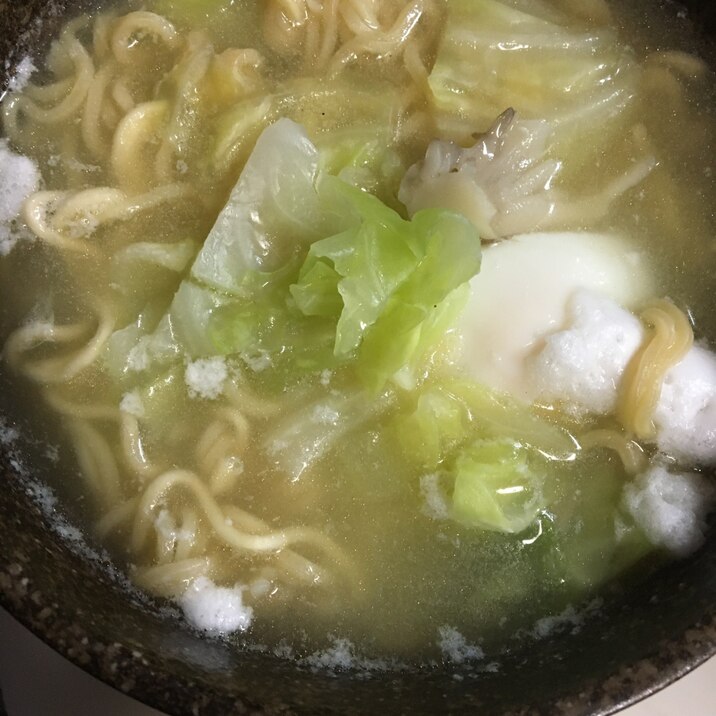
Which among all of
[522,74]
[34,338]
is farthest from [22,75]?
[522,74]

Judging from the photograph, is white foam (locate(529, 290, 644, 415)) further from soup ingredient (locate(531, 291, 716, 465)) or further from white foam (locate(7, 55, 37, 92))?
white foam (locate(7, 55, 37, 92))

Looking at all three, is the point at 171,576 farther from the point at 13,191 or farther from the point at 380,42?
the point at 380,42

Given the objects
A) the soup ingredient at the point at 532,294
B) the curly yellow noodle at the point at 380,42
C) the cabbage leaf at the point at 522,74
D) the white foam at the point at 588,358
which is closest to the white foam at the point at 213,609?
the soup ingredient at the point at 532,294

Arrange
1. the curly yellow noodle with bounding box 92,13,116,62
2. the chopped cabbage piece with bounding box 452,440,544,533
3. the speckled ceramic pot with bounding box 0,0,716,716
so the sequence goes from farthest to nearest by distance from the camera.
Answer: the curly yellow noodle with bounding box 92,13,116,62 < the chopped cabbage piece with bounding box 452,440,544,533 < the speckled ceramic pot with bounding box 0,0,716,716

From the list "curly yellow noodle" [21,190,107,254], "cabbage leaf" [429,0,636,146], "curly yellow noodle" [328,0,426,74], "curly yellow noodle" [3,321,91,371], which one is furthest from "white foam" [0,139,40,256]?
"cabbage leaf" [429,0,636,146]

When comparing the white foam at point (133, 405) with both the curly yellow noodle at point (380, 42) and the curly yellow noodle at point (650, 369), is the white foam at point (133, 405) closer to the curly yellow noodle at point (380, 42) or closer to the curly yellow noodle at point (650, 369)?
the curly yellow noodle at point (380, 42)
